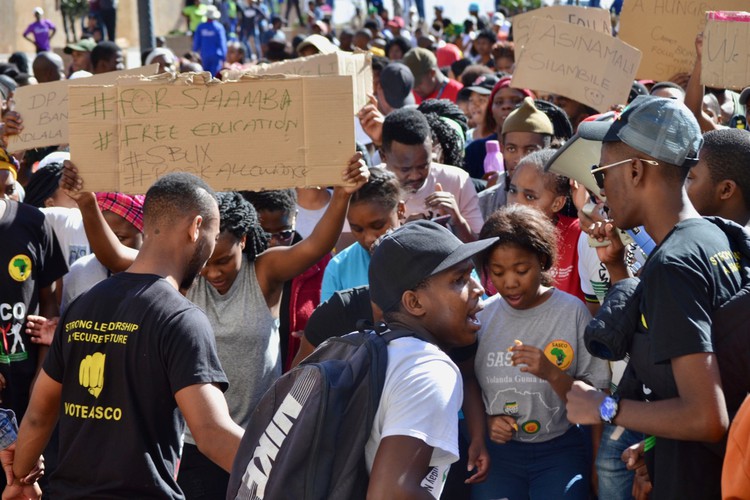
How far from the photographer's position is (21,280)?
4.90m

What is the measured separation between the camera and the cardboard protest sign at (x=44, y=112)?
534 cm

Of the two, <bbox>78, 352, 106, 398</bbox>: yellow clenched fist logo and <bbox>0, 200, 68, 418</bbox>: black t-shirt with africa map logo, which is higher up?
<bbox>78, 352, 106, 398</bbox>: yellow clenched fist logo

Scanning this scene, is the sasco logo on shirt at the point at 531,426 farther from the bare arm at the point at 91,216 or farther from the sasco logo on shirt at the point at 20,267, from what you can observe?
the sasco logo on shirt at the point at 20,267

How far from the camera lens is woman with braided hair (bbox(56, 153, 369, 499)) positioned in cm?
441

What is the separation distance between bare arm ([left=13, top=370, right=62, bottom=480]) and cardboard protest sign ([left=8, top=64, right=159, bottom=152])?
2058mm

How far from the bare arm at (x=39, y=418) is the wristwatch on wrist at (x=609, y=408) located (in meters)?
1.87

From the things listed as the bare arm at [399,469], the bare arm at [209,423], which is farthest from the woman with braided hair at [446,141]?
the bare arm at [399,469]

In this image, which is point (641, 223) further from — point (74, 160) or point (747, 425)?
point (74, 160)

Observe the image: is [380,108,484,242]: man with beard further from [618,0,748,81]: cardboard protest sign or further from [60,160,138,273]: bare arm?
[60,160,138,273]: bare arm

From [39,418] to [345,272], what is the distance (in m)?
1.69

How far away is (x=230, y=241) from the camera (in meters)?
4.48

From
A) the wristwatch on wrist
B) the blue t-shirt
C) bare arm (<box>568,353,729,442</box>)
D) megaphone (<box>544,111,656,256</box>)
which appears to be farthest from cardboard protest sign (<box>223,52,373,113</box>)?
bare arm (<box>568,353,729,442</box>)

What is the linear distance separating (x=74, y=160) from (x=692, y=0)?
4.10 metres

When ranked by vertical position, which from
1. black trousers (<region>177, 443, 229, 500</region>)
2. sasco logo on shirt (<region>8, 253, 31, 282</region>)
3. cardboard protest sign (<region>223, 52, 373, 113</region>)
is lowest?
black trousers (<region>177, 443, 229, 500</region>)
